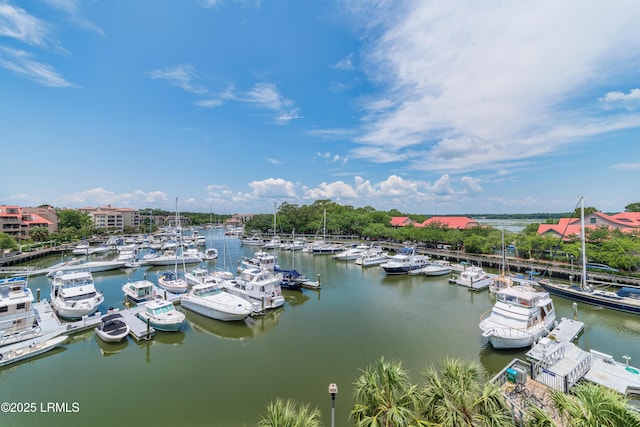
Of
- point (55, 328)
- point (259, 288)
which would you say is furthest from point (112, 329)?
point (259, 288)

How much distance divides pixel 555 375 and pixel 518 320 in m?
6.72

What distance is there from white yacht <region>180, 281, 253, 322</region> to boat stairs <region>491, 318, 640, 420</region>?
15.1m

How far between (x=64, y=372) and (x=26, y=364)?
238 cm

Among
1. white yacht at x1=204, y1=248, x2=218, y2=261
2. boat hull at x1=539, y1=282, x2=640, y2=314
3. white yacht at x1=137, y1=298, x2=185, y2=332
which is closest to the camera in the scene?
white yacht at x1=137, y1=298, x2=185, y2=332

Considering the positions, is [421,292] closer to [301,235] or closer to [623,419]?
[623,419]

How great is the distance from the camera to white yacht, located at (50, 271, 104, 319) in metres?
18.8

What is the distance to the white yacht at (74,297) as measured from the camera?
1881 centimetres

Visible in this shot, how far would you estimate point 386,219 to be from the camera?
2913 inches

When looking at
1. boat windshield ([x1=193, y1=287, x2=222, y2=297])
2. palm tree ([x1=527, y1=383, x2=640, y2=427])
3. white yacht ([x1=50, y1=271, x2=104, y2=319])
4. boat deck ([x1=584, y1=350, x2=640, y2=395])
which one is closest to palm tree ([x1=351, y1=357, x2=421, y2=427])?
palm tree ([x1=527, y1=383, x2=640, y2=427])

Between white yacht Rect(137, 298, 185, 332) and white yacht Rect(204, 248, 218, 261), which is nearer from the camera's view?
white yacht Rect(137, 298, 185, 332)

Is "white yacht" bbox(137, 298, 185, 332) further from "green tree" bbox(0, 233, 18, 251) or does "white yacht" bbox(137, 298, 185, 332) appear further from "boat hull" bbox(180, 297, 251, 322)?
"green tree" bbox(0, 233, 18, 251)

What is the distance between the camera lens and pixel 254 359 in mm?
14664

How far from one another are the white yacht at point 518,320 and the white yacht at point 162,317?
60.9 ft

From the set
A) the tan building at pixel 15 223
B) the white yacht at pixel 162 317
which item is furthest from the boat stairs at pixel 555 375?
the tan building at pixel 15 223
